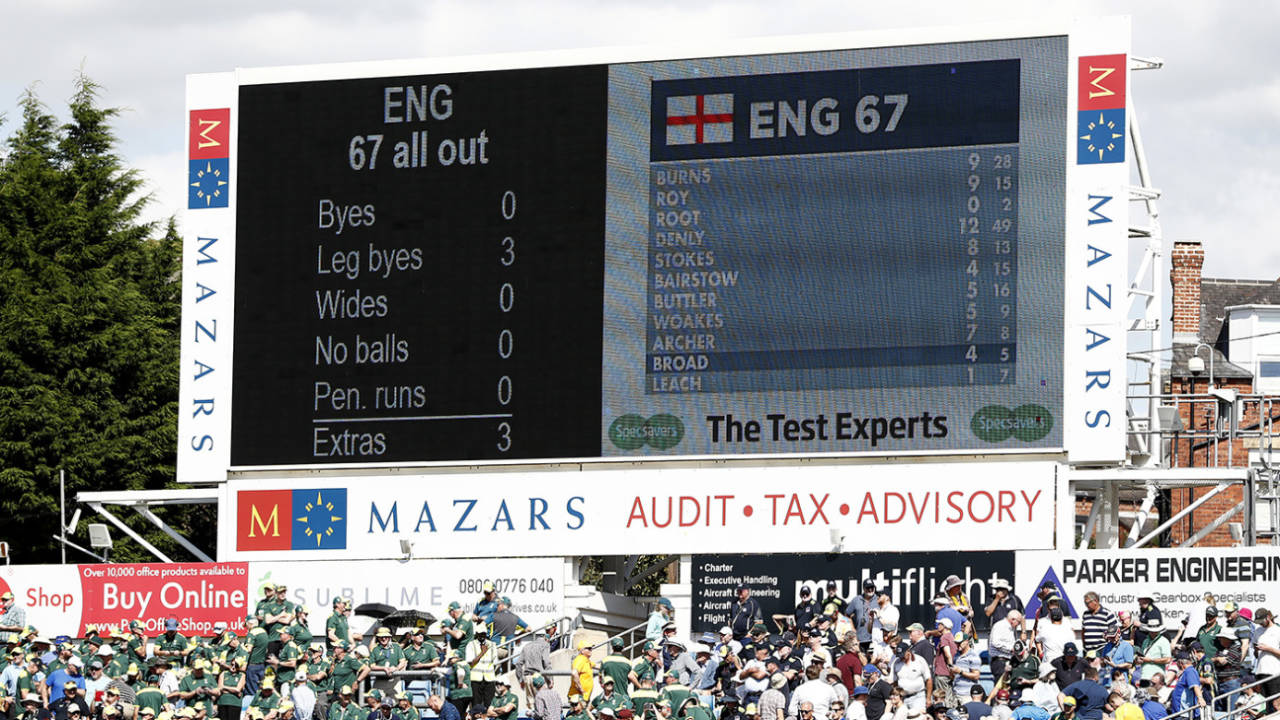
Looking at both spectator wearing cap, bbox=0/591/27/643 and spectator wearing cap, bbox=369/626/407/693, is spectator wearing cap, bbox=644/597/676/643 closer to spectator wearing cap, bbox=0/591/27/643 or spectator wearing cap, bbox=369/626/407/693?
spectator wearing cap, bbox=369/626/407/693

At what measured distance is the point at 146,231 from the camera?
41.1 metres

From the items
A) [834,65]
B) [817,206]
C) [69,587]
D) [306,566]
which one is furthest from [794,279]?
[69,587]

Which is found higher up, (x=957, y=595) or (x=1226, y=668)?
(x=957, y=595)

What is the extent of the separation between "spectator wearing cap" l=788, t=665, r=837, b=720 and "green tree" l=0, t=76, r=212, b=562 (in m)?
19.9

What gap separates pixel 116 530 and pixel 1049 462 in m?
19.9

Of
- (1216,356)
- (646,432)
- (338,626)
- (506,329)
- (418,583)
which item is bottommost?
(338,626)

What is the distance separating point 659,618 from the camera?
2264cm

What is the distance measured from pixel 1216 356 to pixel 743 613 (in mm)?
24264

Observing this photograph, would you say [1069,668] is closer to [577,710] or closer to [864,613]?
[864,613]

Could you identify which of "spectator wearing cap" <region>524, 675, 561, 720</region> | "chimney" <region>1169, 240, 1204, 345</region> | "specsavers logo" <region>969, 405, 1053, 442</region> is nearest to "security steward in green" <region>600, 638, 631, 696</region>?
"spectator wearing cap" <region>524, 675, 561, 720</region>

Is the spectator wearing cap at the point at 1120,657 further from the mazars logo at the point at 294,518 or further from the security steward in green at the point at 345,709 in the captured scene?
the mazars logo at the point at 294,518

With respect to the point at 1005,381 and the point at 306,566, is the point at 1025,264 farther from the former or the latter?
the point at 306,566

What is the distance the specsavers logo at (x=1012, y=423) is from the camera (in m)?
22.5

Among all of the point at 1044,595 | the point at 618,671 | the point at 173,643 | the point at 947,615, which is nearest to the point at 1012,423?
the point at 1044,595
